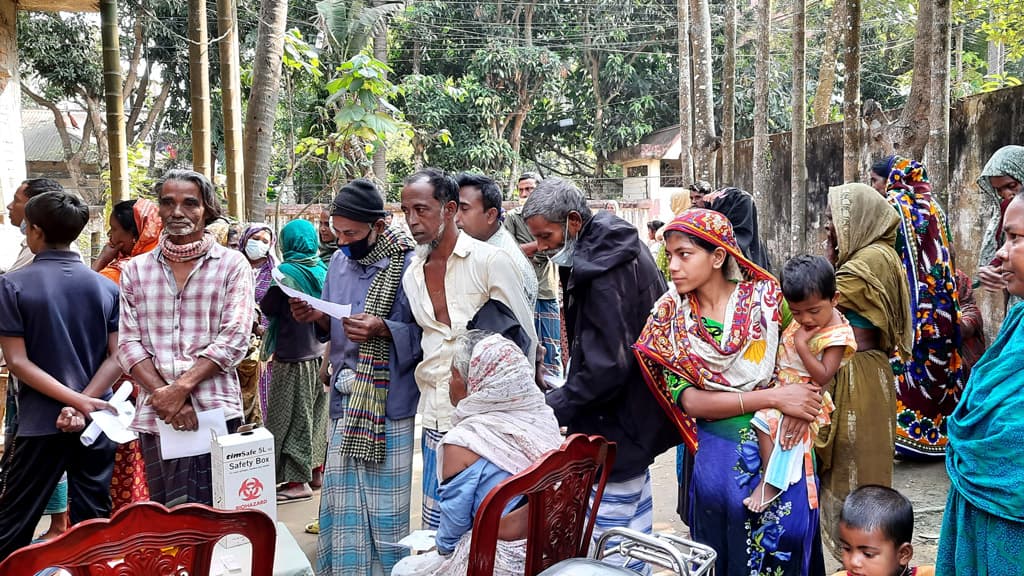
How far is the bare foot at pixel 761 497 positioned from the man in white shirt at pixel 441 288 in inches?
45.7

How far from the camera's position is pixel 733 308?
Result: 2744 millimetres

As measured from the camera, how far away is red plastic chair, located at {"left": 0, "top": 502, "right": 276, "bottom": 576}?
163cm

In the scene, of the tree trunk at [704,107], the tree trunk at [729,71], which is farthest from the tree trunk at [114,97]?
→ the tree trunk at [729,71]

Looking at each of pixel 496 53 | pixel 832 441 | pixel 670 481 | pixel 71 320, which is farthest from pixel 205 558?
pixel 496 53

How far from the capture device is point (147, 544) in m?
1.78

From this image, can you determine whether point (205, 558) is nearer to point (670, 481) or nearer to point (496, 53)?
point (670, 481)

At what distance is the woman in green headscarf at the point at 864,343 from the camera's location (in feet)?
12.3

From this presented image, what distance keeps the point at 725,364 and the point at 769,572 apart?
74 centimetres

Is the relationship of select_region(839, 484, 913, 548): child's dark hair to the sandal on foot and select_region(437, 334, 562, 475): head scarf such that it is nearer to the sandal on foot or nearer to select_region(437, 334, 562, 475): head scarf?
select_region(437, 334, 562, 475): head scarf

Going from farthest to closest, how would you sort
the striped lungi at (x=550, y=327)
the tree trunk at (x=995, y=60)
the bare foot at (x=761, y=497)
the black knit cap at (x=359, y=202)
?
1. the tree trunk at (x=995, y=60)
2. the striped lungi at (x=550, y=327)
3. the black knit cap at (x=359, y=202)
4. the bare foot at (x=761, y=497)

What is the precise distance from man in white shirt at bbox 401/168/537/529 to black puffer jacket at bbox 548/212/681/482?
35 centimetres

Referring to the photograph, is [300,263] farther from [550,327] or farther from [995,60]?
[995,60]

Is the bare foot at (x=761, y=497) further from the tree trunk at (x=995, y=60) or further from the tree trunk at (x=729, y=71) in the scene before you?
the tree trunk at (x=995, y=60)

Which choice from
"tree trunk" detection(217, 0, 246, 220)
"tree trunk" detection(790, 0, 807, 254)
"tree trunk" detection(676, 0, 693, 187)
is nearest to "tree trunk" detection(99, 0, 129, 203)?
"tree trunk" detection(217, 0, 246, 220)
